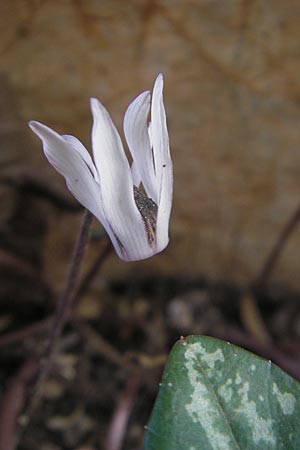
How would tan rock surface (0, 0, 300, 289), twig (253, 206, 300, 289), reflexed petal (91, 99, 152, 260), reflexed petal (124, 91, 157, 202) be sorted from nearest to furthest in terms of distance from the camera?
reflexed petal (91, 99, 152, 260)
reflexed petal (124, 91, 157, 202)
tan rock surface (0, 0, 300, 289)
twig (253, 206, 300, 289)

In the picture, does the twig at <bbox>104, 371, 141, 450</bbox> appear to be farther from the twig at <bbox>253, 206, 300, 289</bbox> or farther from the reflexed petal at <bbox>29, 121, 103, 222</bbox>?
the reflexed petal at <bbox>29, 121, 103, 222</bbox>

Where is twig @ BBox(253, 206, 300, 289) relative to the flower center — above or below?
above

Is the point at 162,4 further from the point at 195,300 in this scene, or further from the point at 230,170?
the point at 195,300

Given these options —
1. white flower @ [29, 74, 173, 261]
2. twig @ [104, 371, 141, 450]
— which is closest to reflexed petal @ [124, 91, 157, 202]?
white flower @ [29, 74, 173, 261]

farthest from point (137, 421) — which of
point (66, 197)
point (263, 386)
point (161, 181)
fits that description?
point (161, 181)

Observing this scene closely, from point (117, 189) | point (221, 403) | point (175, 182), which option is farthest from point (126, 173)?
point (175, 182)

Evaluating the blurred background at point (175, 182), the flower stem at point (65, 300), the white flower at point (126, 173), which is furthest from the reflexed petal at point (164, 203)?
the blurred background at point (175, 182)
